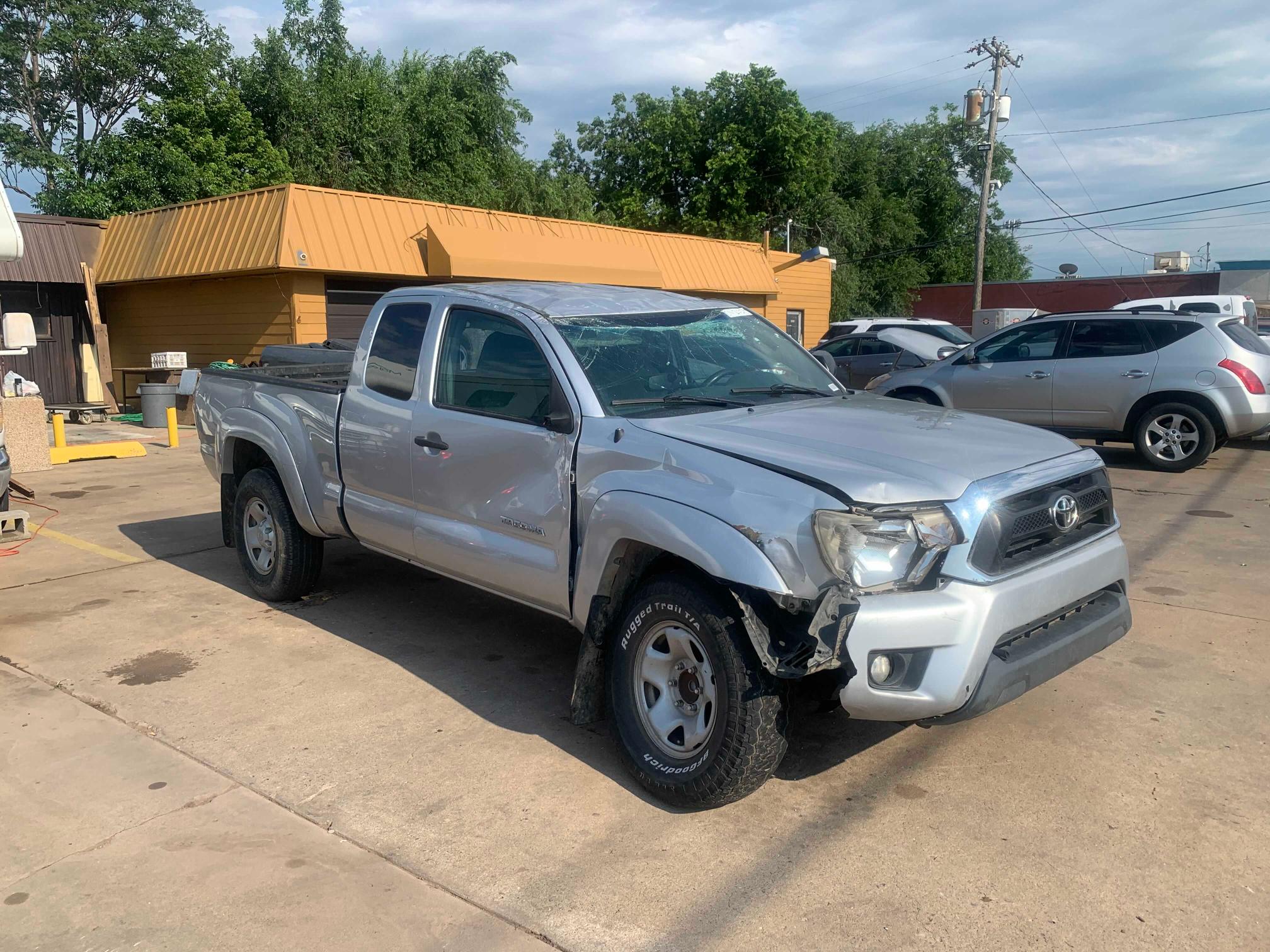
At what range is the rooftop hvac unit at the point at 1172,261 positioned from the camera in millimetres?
39062

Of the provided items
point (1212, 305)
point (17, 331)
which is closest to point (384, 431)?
point (17, 331)

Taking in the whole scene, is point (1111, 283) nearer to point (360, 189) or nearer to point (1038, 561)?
point (360, 189)

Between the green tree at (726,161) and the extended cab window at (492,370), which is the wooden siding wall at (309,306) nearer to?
the extended cab window at (492,370)

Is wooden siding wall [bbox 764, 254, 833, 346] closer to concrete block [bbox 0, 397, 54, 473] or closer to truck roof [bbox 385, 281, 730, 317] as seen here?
concrete block [bbox 0, 397, 54, 473]

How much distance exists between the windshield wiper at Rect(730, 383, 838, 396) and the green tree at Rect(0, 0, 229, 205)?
27.4 meters

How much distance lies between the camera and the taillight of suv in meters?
10.5

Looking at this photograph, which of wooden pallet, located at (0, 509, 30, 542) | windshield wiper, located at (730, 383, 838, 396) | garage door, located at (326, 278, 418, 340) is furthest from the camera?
garage door, located at (326, 278, 418, 340)

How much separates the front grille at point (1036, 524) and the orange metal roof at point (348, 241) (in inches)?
508

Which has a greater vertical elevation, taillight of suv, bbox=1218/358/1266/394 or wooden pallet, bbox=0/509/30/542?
taillight of suv, bbox=1218/358/1266/394

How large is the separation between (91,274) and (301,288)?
565cm

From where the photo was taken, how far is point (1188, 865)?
11.0 feet

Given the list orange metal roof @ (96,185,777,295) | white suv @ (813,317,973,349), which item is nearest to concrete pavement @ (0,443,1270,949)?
orange metal roof @ (96,185,777,295)

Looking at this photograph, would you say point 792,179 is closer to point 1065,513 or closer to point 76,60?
point 76,60

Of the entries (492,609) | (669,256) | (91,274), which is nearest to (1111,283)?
(669,256)
